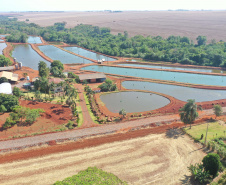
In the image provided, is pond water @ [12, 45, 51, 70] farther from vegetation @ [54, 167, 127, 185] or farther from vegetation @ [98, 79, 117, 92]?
vegetation @ [54, 167, 127, 185]

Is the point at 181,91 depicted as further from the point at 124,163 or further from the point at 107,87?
the point at 124,163

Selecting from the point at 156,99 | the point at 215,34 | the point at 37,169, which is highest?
the point at 215,34

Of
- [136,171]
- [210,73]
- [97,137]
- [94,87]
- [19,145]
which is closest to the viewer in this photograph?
[136,171]

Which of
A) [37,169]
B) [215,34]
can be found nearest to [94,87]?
[37,169]

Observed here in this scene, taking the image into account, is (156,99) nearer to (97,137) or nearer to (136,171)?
(97,137)

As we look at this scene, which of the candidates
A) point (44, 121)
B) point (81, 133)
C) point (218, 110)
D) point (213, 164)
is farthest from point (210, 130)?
point (44, 121)
